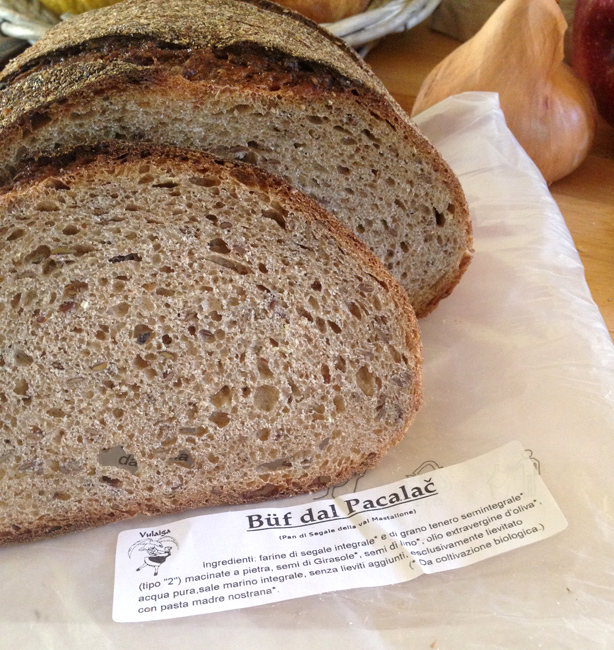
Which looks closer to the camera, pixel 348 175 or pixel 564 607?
pixel 564 607

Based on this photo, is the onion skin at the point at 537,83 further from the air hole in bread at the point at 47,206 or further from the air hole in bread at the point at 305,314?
the air hole in bread at the point at 47,206

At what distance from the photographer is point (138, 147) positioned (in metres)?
1.06

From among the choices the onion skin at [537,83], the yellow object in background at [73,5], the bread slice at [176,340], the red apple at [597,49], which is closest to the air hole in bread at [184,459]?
the bread slice at [176,340]

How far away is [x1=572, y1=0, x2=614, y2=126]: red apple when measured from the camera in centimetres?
191

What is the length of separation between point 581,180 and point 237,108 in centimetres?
136

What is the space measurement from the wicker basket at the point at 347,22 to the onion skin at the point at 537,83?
32 centimetres

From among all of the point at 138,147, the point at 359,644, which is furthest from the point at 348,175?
the point at 359,644

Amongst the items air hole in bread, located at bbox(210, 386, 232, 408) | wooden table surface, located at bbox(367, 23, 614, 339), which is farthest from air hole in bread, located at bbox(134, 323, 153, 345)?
wooden table surface, located at bbox(367, 23, 614, 339)

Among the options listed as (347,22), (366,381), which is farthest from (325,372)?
(347,22)

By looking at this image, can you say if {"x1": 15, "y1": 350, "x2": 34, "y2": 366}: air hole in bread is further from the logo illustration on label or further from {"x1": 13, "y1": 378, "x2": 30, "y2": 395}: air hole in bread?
the logo illustration on label

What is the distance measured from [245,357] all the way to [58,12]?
166 cm

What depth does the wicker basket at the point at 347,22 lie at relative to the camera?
1983 mm

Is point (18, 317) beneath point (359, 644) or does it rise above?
above

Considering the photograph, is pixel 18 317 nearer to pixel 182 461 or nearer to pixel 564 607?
pixel 182 461
